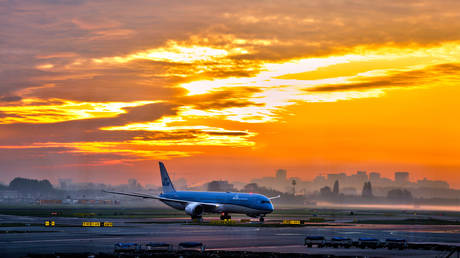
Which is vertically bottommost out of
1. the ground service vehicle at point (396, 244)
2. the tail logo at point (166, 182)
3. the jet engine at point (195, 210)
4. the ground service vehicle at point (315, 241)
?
the ground service vehicle at point (396, 244)

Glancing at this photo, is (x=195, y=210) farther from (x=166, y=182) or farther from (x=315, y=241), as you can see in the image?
(x=315, y=241)

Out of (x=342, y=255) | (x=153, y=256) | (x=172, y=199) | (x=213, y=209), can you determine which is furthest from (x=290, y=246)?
(x=172, y=199)

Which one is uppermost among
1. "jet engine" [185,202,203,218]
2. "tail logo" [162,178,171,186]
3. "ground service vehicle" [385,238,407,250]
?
"tail logo" [162,178,171,186]

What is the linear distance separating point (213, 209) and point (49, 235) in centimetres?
4711

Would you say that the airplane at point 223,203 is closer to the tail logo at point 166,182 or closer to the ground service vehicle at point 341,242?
the tail logo at point 166,182

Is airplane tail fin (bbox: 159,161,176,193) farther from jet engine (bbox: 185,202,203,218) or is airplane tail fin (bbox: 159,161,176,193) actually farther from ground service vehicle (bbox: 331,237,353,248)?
ground service vehicle (bbox: 331,237,353,248)

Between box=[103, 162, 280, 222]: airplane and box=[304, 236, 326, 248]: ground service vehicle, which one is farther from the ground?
box=[103, 162, 280, 222]: airplane

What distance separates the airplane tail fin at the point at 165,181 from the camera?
424 feet

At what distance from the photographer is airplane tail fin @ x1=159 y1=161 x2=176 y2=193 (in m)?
129

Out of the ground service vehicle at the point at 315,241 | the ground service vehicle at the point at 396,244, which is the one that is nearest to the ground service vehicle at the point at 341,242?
the ground service vehicle at the point at 315,241

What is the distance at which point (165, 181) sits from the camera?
130625mm

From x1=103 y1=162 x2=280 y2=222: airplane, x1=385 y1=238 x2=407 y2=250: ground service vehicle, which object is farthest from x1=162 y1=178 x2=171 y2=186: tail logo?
x1=385 y1=238 x2=407 y2=250: ground service vehicle

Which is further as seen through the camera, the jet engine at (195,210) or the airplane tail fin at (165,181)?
the airplane tail fin at (165,181)

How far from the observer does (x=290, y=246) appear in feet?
185
